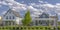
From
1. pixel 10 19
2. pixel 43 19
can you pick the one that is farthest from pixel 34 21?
pixel 10 19

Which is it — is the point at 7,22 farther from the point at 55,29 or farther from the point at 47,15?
the point at 55,29

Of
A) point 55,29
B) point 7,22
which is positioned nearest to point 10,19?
point 7,22

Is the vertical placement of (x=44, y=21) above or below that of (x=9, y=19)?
below

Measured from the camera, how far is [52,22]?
33375 millimetres

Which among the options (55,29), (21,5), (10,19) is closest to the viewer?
(55,29)

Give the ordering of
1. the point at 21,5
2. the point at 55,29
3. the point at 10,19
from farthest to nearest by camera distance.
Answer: the point at 21,5
the point at 10,19
the point at 55,29

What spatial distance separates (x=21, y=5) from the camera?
38.8 m

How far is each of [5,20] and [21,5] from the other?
7000mm

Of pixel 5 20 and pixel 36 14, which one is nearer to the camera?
pixel 5 20

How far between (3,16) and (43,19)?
27.5ft

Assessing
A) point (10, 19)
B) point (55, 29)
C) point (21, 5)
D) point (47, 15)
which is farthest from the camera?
point (21, 5)

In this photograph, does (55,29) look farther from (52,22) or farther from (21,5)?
(21,5)

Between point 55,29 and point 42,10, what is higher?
point 42,10

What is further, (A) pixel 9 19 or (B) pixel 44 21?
(B) pixel 44 21
